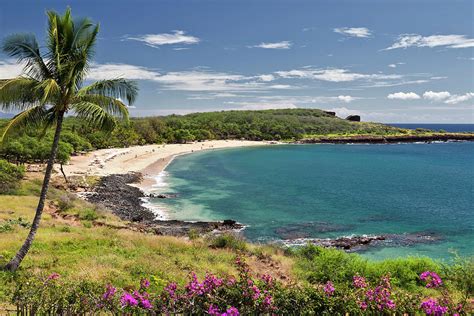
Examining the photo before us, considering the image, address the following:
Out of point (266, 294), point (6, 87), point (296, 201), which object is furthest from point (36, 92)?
point (296, 201)

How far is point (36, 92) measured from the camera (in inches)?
558

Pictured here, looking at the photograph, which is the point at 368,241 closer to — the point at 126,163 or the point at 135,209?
the point at 135,209

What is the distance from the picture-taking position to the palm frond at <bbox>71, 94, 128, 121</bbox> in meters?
15.1

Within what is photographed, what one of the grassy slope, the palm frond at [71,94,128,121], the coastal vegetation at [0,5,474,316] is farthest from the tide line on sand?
the palm frond at [71,94,128,121]

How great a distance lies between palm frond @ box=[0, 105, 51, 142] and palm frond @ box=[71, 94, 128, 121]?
160 centimetres

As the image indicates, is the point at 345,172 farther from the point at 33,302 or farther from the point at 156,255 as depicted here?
the point at 33,302

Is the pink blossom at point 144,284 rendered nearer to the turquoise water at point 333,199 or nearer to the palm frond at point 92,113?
the palm frond at point 92,113

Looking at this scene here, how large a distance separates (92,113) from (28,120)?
2668mm

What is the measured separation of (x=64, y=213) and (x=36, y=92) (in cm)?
2141

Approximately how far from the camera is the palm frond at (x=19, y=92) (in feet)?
45.0

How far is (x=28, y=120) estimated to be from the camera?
1455 cm

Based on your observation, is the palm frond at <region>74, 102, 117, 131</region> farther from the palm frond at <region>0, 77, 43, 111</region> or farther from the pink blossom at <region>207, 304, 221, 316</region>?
the pink blossom at <region>207, 304, 221, 316</region>

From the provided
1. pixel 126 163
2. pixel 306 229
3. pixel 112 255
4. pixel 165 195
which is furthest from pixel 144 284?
pixel 126 163

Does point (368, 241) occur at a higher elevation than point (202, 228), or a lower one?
lower
